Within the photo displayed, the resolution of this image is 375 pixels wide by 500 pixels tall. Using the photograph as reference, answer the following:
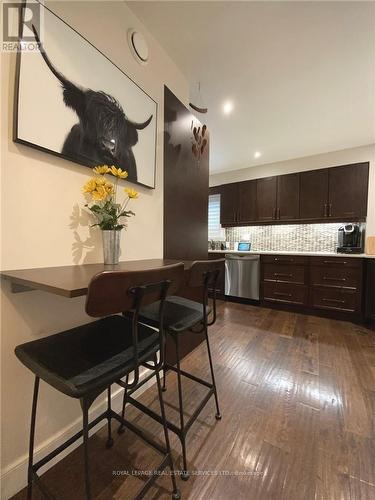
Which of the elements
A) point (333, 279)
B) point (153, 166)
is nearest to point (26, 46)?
point (153, 166)

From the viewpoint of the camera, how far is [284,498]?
2.98ft

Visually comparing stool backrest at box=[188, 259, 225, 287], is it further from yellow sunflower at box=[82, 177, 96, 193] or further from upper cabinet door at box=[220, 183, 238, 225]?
upper cabinet door at box=[220, 183, 238, 225]

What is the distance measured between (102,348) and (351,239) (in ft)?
12.4

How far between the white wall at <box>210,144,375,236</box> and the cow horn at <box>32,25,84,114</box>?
369 cm

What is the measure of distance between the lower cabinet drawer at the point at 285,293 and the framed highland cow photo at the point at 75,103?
9.47ft

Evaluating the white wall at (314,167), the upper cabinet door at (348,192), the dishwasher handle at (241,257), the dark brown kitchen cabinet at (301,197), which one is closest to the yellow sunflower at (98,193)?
the dishwasher handle at (241,257)

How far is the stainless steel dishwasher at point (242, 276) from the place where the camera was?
3.59 m

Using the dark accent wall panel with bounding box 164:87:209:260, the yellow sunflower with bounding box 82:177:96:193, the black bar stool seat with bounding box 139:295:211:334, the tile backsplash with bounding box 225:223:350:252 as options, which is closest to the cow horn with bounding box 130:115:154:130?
the dark accent wall panel with bounding box 164:87:209:260

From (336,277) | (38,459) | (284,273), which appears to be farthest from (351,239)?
(38,459)

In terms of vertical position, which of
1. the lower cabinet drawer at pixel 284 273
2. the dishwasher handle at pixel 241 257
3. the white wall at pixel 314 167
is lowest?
the lower cabinet drawer at pixel 284 273

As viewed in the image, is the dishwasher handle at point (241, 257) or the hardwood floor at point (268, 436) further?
the dishwasher handle at point (241, 257)

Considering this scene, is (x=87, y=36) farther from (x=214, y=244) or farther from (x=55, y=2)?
(x=214, y=244)

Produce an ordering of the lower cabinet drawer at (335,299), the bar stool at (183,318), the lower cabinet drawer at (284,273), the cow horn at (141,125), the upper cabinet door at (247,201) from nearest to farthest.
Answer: the bar stool at (183,318)
the cow horn at (141,125)
the lower cabinet drawer at (335,299)
the lower cabinet drawer at (284,273)
the upper cabinet door at (247,201)

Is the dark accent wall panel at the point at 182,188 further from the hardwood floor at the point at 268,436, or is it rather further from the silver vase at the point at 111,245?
the hardwood floor at the point at 268,436
